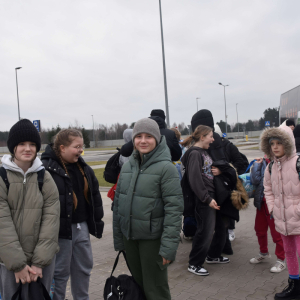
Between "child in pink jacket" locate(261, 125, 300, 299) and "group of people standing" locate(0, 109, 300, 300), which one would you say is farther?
"child in pink jacket" locate(261, 125, 300, 299)

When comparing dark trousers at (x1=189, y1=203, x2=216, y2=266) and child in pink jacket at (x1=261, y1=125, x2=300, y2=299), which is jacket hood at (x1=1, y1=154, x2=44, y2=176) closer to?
dark trousers at (x1=189, y1=203, x2=216, y2=266)

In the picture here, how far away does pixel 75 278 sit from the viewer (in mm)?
3143

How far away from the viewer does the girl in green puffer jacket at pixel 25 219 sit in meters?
2.37

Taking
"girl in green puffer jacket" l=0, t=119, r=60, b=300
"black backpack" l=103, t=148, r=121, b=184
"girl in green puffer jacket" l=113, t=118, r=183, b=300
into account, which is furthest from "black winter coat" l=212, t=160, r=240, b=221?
"girl in green puffer jacket" l=0, t=119, r=60, b=300

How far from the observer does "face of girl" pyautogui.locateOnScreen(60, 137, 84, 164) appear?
304 centimetres

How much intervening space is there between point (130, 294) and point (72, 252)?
79cm

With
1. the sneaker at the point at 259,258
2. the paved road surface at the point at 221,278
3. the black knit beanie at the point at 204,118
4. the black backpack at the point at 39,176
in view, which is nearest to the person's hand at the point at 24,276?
the black backpack at the point at 39,176

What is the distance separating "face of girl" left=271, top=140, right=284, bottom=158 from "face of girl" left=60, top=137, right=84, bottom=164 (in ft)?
7.04

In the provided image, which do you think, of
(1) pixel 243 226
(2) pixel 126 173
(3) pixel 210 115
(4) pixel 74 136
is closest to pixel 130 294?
(2) pixel 126 173

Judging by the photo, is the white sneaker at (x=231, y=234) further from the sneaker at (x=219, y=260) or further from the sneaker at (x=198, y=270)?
the sneaker at (x=198, y=270)

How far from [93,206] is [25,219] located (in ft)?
2.60

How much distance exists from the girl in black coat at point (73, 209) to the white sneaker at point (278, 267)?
2.45 metres

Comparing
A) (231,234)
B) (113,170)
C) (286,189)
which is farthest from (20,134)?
(231,234)

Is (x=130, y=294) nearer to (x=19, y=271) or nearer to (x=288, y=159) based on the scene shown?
(x=19, y=271)
